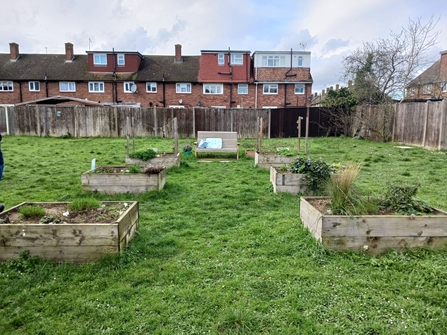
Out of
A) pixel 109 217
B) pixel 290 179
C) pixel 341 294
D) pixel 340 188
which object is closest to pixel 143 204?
pixel 109 217

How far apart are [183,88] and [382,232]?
98.0 ft

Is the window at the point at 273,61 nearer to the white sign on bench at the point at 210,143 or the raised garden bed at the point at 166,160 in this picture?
the white sign on bench at the point at 210,143

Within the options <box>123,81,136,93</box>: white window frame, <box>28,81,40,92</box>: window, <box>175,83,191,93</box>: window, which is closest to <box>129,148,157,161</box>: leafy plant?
<box>175,83,191,93</box>: window

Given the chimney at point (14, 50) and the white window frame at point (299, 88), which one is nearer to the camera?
the white window frame at point (299, 88)

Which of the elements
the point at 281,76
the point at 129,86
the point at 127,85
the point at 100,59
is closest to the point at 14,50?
the point at 100,59

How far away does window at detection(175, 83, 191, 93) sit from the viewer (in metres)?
31.7

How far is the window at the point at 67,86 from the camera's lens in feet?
101

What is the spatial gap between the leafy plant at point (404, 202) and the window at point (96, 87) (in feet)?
102

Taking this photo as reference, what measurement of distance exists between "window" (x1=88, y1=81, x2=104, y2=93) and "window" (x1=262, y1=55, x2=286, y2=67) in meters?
15.7

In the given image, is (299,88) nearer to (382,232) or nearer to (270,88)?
(270,88)

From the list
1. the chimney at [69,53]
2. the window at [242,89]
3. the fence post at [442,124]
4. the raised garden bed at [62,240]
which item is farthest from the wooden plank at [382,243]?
the chimney at [69,53]

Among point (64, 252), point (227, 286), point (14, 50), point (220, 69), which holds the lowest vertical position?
point (227, 286)

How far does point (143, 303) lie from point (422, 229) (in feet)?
10.1

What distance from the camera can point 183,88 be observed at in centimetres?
3181
